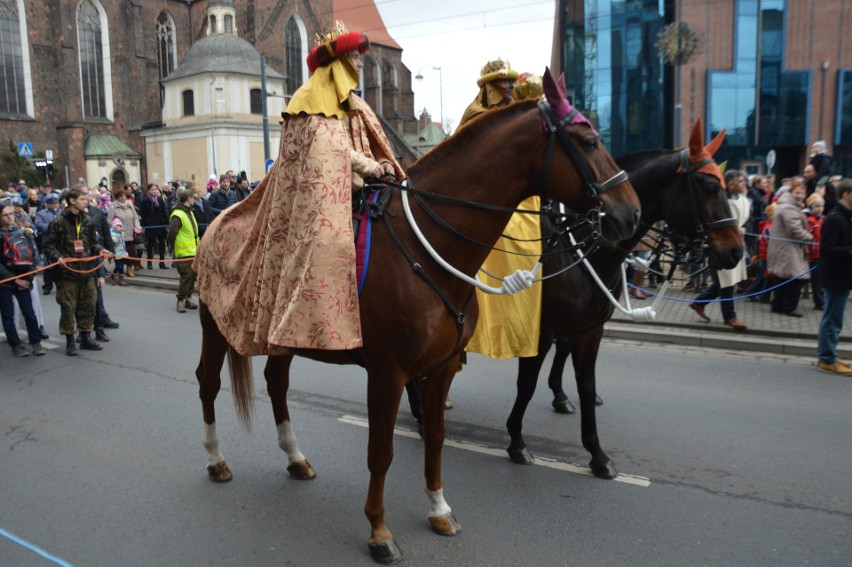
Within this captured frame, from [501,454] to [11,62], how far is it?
145ft

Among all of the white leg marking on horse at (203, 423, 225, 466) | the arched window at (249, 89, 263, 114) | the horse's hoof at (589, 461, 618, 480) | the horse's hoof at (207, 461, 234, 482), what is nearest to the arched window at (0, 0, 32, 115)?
the arched window at (249, 89, 263, 114)

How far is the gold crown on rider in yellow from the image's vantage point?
4996mm

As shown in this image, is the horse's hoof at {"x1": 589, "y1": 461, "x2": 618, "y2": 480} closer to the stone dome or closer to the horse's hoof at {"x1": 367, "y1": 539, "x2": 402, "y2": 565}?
the horse's hoof at {"x1": 367, "y1": 539, "x2": 402, "y2": 565}

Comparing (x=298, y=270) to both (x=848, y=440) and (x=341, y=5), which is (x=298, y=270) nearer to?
(x=848, y=440)

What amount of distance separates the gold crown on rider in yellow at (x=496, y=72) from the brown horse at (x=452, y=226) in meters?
1.77

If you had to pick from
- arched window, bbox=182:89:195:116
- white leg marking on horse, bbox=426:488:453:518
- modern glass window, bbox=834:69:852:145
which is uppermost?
arched window, bbox=182:89:195:116

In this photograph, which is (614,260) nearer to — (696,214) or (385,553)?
(696,214)

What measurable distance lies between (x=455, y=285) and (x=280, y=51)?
45.9 meters

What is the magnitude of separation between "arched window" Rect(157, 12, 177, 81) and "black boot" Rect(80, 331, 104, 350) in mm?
42633

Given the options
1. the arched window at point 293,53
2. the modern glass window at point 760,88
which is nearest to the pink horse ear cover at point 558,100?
the modern glass window at point 760,88

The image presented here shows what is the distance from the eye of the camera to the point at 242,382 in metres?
4.60

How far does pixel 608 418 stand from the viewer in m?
5.64

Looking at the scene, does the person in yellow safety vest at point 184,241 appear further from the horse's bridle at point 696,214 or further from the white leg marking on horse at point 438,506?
the horse's bridle at point 696,214

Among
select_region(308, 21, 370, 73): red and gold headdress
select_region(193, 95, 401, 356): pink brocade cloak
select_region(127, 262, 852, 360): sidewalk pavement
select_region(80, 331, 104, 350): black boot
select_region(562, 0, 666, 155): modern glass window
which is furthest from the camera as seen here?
select_region(562, 0, 666, 155): modern glass window
